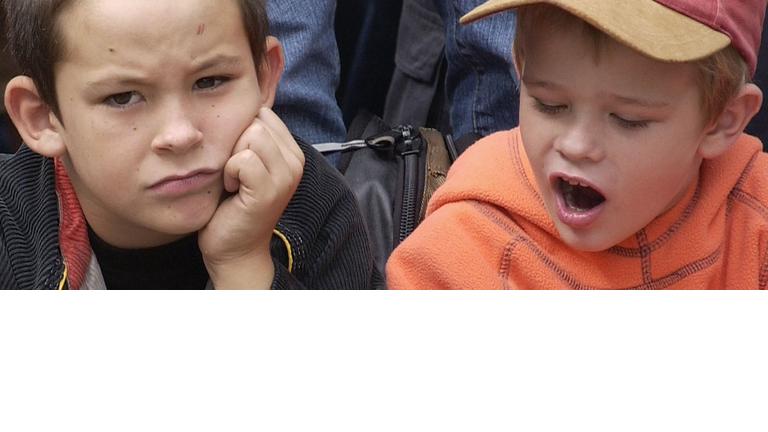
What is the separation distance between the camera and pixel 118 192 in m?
1.08

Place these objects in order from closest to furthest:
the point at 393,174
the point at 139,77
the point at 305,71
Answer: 1. the point at 139,77
2. the point at 393,174
3. the point at 305,71

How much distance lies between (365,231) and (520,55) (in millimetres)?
339

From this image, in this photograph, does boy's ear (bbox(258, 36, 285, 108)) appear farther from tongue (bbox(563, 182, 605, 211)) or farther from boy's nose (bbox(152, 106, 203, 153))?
tongue (bbox(563, 182, 605, 211))

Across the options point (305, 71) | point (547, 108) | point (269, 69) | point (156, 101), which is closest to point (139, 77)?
point (156, 101)

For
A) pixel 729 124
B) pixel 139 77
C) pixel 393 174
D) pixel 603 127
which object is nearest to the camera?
pixel 139 77

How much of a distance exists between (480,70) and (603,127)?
0.70m

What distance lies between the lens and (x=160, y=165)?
41.3 inches

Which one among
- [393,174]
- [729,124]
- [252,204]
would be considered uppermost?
[729,124]

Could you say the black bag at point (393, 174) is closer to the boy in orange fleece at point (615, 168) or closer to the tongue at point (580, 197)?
the boy in orange fleece at point (615, 168)

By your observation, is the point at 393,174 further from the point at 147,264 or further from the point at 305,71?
the point at 147,264

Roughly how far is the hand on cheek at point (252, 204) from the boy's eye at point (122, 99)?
0.14 meters

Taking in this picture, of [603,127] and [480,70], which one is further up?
[603,127]

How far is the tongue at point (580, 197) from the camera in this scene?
1204 mm

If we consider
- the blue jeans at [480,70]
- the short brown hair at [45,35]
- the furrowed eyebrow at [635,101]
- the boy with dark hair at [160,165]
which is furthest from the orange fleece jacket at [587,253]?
the blue jeans at [480,70]
